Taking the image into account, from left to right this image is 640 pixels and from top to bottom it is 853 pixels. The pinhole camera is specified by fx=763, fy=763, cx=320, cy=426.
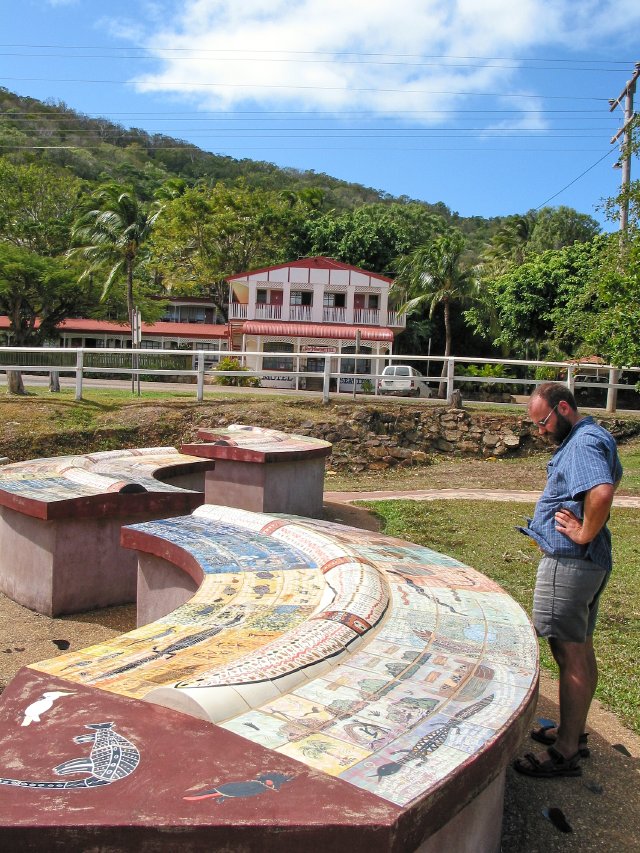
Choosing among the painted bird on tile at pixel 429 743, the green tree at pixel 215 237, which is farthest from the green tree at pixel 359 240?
the painted bird on tile at pixel 429 743

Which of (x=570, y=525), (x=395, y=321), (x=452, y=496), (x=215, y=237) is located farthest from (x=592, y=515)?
(x=215, y=237)

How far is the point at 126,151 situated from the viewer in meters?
105

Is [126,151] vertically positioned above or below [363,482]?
above

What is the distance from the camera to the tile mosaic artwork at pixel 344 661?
2.20 metres

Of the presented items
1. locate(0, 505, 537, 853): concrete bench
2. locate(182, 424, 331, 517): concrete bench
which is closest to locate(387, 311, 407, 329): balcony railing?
locate(182, 424, 331, 517): concrete bench

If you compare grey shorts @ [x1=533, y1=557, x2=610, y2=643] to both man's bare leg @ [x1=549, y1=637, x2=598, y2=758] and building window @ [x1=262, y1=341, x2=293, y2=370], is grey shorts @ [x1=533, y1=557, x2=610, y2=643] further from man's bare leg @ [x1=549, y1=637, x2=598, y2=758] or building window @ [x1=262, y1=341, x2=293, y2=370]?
building window @ [x1=262, y1=341, x2=293, y2=370]

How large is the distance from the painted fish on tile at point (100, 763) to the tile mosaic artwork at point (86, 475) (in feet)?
11.9

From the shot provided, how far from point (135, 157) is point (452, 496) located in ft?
343

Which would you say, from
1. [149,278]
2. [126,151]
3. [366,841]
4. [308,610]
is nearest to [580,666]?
[308,610]

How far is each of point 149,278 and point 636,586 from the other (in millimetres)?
42027

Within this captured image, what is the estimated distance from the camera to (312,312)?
36.3 meters

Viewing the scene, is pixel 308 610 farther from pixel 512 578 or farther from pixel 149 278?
pixel 149 278

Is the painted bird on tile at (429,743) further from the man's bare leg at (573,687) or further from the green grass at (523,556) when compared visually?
the green grass at (523,556)

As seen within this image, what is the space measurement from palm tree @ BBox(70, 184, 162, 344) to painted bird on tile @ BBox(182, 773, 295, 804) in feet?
92.4
